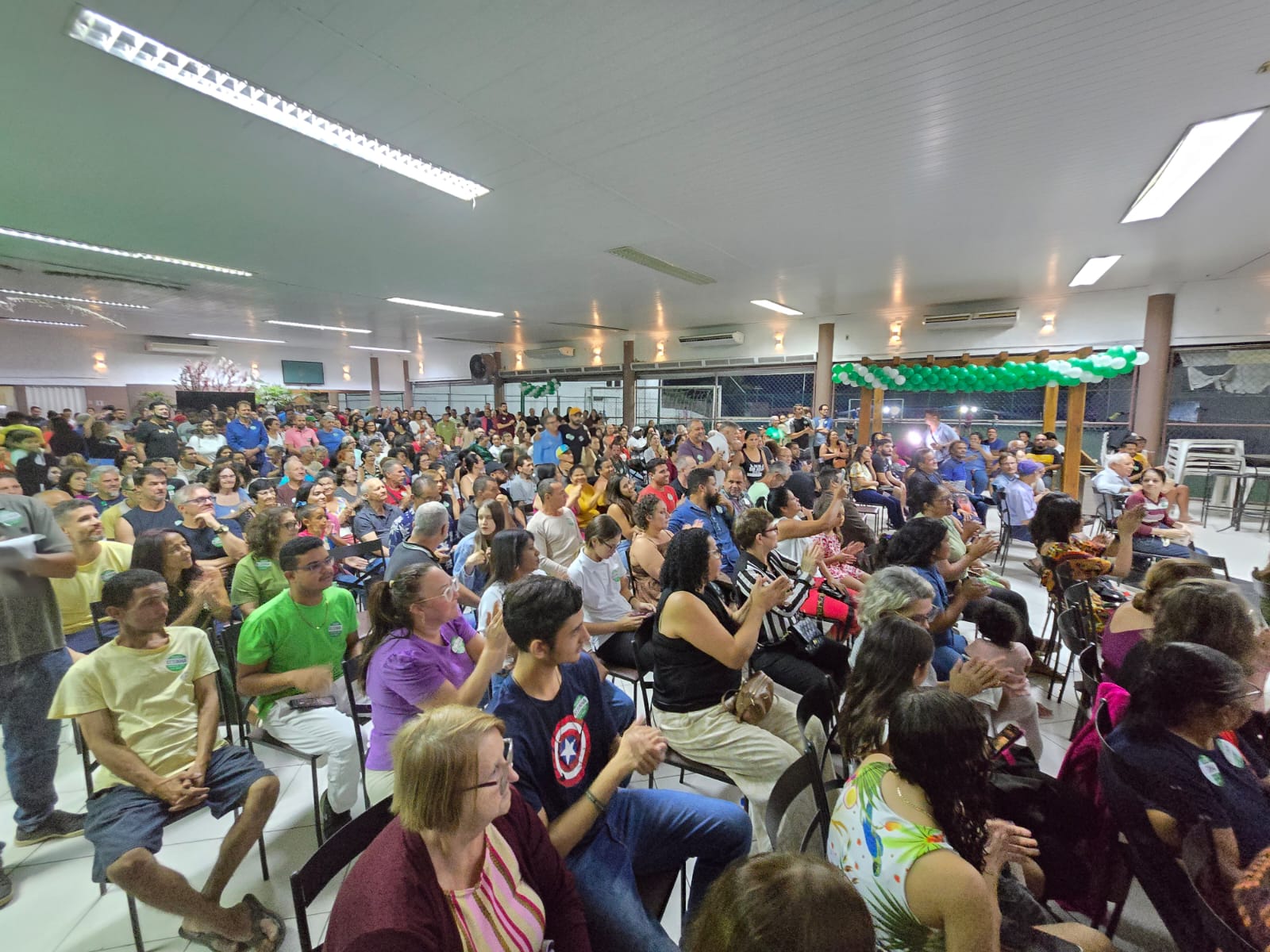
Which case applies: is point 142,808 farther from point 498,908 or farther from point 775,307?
point 775,307

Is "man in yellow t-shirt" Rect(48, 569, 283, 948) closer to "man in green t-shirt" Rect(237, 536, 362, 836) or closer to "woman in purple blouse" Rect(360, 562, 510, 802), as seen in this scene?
"man in green t-shirt" Rect(237, 536, 362, 836)

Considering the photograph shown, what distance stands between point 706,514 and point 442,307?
23.8 feet

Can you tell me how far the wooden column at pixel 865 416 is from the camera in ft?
32.0

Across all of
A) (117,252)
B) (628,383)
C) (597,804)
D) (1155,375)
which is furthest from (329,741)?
(628,383)

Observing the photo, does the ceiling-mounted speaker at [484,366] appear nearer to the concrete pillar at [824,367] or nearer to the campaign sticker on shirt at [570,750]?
the concrete pillar at [824,367]

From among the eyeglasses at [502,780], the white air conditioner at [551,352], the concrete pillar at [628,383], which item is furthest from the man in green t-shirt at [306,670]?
the white air conditioner at [551,352]

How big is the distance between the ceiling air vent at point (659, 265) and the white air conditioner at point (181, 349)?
A: 1375 centimetres

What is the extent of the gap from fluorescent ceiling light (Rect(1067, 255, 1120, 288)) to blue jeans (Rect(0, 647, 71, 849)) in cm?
899

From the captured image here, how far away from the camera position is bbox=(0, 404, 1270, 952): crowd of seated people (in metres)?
1.09

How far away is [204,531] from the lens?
3.54 metres

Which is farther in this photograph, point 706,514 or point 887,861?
point 706,514

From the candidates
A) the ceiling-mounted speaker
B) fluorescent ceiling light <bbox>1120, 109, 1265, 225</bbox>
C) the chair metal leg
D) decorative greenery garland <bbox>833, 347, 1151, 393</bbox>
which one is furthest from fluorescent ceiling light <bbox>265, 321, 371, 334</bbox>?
fluorescent ceiling light <bbox>1120, 109, 1265, 225</bbox>

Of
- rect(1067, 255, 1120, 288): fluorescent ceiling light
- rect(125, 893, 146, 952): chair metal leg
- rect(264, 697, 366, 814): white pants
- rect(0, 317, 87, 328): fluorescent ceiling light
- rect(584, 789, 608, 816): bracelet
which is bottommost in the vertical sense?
rect(125, 893, 146, 952): chair metal leg

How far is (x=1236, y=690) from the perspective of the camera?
136cm
